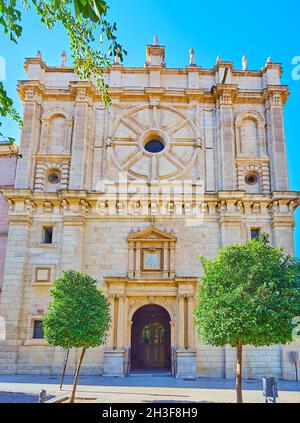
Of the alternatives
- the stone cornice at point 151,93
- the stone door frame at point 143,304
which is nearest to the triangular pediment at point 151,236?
the stone door frame at point 143,304

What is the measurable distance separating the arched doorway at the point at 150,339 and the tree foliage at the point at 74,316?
9102mm

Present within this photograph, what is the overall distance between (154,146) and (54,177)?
6909 mm

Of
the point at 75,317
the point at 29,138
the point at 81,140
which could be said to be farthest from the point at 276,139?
A: the point at 75,317

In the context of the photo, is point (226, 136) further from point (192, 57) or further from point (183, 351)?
point (183, 351)

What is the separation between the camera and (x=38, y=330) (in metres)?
23.0

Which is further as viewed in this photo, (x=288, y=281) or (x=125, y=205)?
(x=125, y=205)

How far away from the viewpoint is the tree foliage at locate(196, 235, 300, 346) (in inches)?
500

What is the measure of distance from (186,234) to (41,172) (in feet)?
33.1

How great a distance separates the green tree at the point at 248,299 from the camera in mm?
12695

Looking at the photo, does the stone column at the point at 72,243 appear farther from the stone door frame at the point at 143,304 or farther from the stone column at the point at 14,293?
the stone column at the point at 14,293

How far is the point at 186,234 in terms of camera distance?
24438 millimetres
